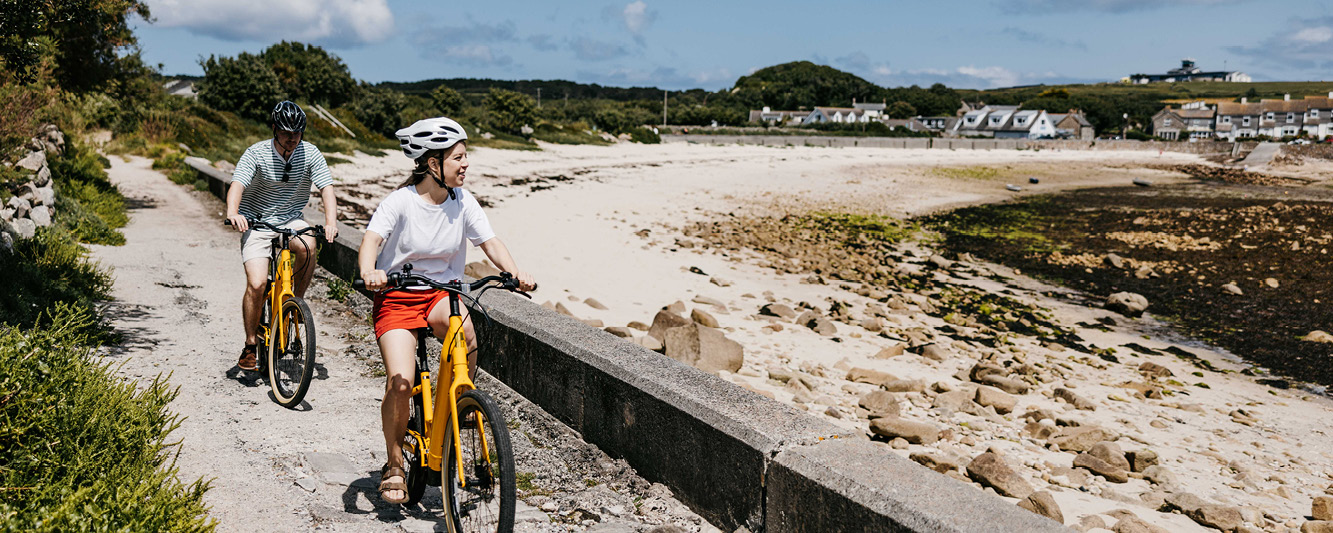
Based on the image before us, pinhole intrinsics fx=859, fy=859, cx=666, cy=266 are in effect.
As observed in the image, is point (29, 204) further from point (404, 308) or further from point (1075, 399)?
point (1075, 399)

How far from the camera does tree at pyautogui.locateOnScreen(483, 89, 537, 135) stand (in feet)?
173

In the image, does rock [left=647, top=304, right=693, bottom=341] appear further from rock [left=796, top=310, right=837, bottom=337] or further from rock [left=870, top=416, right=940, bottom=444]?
rock [left=870, top=416, right=940, bottom=444]

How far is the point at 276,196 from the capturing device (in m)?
5.57

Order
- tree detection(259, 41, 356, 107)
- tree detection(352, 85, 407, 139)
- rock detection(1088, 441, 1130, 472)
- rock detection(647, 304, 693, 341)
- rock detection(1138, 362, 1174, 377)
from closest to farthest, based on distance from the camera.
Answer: rock detection(1088, 441, 1130, 472), rock detection(647, 304, 693, 341), rock detection(1138, 362, 1174, 377), tree detection(352, 85, 407, 139), tree detection(259, 41, 356, 107)

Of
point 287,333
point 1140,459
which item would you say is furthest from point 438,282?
point 1140,459

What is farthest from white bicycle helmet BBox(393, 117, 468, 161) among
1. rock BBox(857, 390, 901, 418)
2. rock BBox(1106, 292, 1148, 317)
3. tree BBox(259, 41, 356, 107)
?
tree BBox(259, 41, 356, 107)

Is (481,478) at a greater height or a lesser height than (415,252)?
lesser

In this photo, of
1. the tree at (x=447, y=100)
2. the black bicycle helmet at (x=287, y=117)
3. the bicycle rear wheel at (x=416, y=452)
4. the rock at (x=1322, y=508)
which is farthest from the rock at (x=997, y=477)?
the tree at (x=447, y=100)

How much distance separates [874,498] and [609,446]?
70.9 inches

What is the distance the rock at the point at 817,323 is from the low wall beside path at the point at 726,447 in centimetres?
565

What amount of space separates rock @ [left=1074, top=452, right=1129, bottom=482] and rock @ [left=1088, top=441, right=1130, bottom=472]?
0.05 meters

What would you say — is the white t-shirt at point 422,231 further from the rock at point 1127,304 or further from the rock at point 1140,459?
the rock at point 1127,304

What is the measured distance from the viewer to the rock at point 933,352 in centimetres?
970

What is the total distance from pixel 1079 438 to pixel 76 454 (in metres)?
6.43
